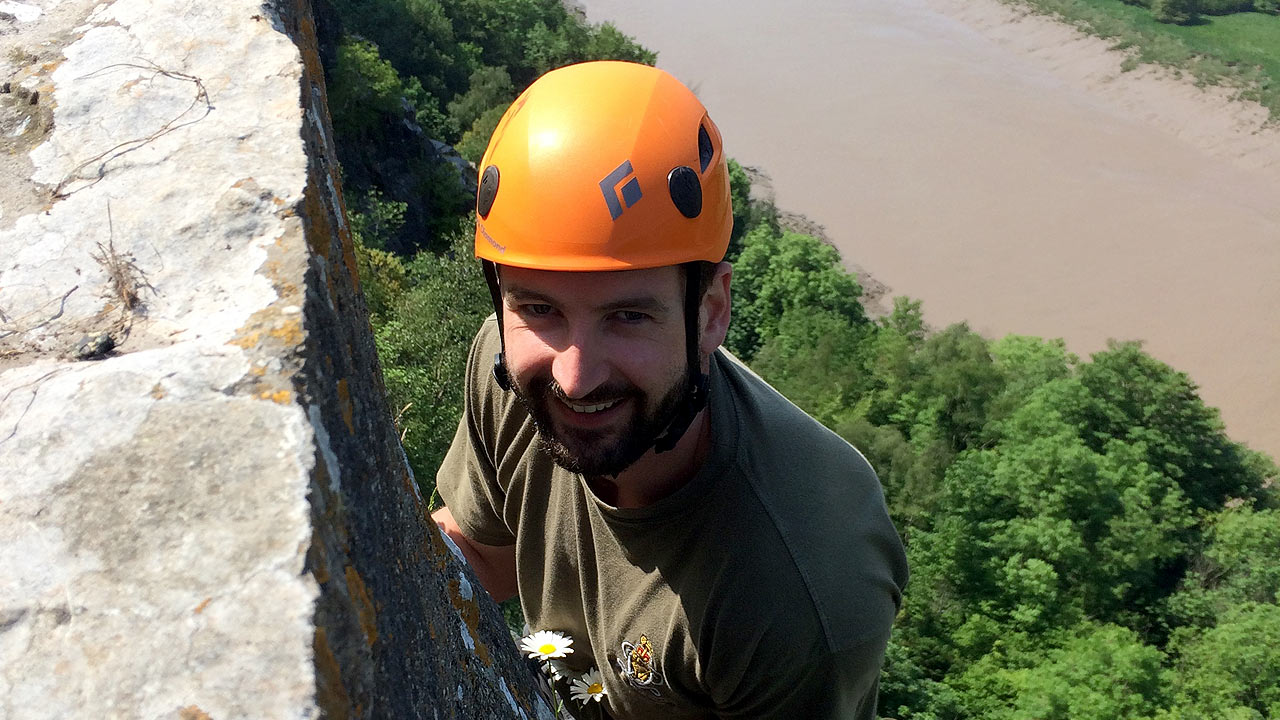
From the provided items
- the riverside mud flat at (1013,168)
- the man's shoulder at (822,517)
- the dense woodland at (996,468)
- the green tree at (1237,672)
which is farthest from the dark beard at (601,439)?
the riverside mud flat at (1013,168)

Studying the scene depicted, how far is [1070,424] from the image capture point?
27.7 metres

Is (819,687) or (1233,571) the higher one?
(819,687)

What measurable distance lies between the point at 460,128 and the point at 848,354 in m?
17.3

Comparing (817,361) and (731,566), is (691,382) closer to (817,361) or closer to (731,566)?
(731,566)

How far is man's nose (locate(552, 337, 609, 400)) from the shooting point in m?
2.35

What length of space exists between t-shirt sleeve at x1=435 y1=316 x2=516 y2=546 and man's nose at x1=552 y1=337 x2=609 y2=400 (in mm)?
740

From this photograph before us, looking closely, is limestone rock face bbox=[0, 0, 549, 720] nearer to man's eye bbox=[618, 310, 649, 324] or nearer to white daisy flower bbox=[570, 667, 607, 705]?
man's eye bbox=[618, 310, 649, 324]

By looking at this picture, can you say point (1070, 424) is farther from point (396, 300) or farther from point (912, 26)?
point (912, 26)

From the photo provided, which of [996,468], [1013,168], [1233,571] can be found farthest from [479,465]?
[1013,168]

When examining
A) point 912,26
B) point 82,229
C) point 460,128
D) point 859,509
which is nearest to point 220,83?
point 82,229

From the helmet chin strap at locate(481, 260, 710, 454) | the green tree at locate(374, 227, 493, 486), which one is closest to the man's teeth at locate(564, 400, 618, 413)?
the helmet chin strap at locate(481, 260, 710, 454)

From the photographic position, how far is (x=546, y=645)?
9.99ft

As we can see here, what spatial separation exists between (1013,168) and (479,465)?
131ft

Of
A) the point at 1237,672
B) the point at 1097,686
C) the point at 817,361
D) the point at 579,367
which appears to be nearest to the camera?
the point at 579,367
